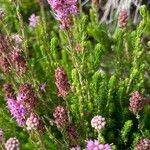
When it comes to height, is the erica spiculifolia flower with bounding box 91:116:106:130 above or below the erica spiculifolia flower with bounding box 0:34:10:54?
below

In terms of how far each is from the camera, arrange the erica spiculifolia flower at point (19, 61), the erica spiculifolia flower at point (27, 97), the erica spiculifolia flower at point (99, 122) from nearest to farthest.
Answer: the erica spiculifolia flower at point (99, 122), the erica spiculifolia flower at point (27, 97), the erica spiculifolia flower at point (19, 61)

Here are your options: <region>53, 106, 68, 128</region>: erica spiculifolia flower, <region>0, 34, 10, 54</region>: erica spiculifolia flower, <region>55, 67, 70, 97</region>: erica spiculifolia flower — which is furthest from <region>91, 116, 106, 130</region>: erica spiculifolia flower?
<region>0, 34, 10, 54</region>: erica spiculifolia flower

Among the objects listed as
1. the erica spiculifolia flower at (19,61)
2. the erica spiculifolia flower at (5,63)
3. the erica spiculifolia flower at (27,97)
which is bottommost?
the erica spiculifolia flower at (27,97)

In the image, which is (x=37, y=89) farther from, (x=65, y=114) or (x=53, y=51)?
(x=65, y=114)

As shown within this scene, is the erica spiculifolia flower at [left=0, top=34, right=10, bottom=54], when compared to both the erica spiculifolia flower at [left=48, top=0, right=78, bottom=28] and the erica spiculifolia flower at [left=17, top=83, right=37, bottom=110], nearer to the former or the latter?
the erica spiculifolia flower at [left=17, top=83, right=37, bottom=110]

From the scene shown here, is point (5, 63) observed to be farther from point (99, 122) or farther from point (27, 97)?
point (99, 122)

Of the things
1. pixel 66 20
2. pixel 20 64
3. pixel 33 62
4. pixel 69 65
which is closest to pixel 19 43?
pixel 33 62

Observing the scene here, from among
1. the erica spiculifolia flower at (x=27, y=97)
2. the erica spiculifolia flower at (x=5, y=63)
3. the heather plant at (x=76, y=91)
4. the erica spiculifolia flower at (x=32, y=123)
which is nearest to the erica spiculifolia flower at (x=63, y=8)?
the heather plant at (x=76, y=91)

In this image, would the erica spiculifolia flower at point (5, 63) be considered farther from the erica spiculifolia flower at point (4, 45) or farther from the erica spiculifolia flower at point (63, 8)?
the erica spiculifolia flower at point (63, 8)

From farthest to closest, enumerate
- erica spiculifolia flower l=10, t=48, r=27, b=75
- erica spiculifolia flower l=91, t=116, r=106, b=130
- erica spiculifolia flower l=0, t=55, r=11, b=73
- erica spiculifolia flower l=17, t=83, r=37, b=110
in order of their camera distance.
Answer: erica spiculifolia flower l=0, t=55, r=11, b=73 → erica spiculifolia flower l=10, t=48, r=27, b=75 → erica spiculifolia flower l=17, t=83, r=37, b=110 → erica spiculifolia flower l=91, t=116, r=106, b=130

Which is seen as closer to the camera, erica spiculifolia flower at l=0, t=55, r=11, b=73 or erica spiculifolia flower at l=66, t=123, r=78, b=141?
erica spiculifolia flower at l=66, t=123, r=78, b=141
